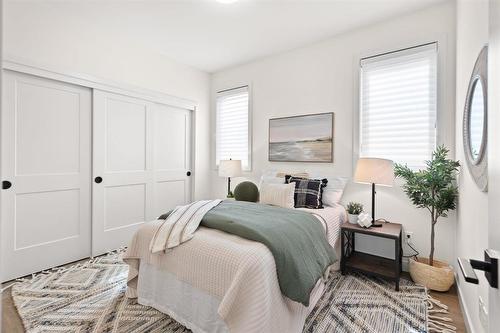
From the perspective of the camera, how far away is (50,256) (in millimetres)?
2924

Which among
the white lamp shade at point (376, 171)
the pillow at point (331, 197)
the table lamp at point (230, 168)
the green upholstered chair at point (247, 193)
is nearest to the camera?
the white lamp shade at point (376, 171)

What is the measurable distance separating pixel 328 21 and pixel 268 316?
3.01 m

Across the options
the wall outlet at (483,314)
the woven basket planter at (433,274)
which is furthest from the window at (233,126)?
the wall outlet at (483,314)

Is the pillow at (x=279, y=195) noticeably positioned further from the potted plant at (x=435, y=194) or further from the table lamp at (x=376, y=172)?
the potted plant at (x=435, y=194)

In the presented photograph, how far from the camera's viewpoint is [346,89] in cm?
329

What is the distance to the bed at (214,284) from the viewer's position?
1591 mm

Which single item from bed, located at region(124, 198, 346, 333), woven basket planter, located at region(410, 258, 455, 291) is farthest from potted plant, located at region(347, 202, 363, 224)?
bed, located at region(124, 198, 346, 333)

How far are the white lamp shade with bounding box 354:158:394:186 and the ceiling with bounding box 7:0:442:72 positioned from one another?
160 centimetres

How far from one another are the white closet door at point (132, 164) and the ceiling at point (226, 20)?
0.83 metres

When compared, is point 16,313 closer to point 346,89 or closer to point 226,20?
point 226,20

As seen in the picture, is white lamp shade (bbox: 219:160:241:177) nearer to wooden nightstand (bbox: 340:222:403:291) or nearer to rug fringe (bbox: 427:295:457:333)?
wooden nightstand (bbox: 340:222:403:291)

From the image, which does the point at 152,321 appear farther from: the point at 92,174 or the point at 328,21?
the point at 328,21

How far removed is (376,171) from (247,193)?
1431mm

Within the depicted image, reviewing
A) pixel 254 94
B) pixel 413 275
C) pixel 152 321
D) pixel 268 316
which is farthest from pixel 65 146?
pixel 413 275
